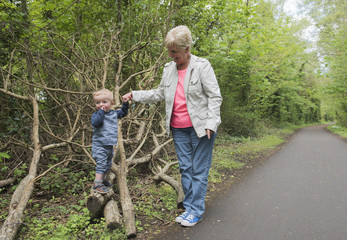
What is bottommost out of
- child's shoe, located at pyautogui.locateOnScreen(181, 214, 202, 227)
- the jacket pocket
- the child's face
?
child's shoe, located at pyautogui.locateOnScreen(181, 214, 202, 227)

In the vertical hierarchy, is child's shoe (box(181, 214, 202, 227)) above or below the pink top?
below

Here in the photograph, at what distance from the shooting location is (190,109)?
2900 mm

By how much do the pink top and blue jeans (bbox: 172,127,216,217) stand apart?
86 mm

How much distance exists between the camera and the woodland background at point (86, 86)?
370 centimetres

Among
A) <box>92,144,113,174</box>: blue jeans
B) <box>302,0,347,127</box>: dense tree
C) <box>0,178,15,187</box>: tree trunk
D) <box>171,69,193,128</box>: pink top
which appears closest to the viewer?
<box>171,69,193,128</box>: pink top

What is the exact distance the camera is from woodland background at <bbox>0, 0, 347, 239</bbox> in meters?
3.70

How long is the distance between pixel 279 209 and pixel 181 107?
2.05m

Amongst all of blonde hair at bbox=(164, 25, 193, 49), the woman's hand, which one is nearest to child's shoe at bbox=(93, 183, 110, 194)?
the woman's hand

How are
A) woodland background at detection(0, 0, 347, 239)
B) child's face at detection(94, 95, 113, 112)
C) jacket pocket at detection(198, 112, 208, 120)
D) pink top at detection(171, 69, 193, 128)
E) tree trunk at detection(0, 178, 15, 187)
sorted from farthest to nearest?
tree trunk at detection(0, 178, 15, 187)
woodland background at detection(0, 0, 347, 239)
child's face at detection(94, 95, 113, 112)
pink top at detection(171, 69, 193, 128)
jacket pocket at detection(198, 112, 208, 120)

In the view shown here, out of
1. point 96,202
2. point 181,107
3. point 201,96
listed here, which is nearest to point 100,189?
point 96,202

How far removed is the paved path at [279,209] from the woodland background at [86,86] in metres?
0.83

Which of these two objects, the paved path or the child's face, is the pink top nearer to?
the child's face

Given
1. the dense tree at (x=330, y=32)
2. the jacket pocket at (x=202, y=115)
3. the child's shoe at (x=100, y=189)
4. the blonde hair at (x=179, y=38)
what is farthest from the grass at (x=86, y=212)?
the dense tree at (x=330, y=32)

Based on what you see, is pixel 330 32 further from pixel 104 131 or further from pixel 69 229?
pixel 69 229
